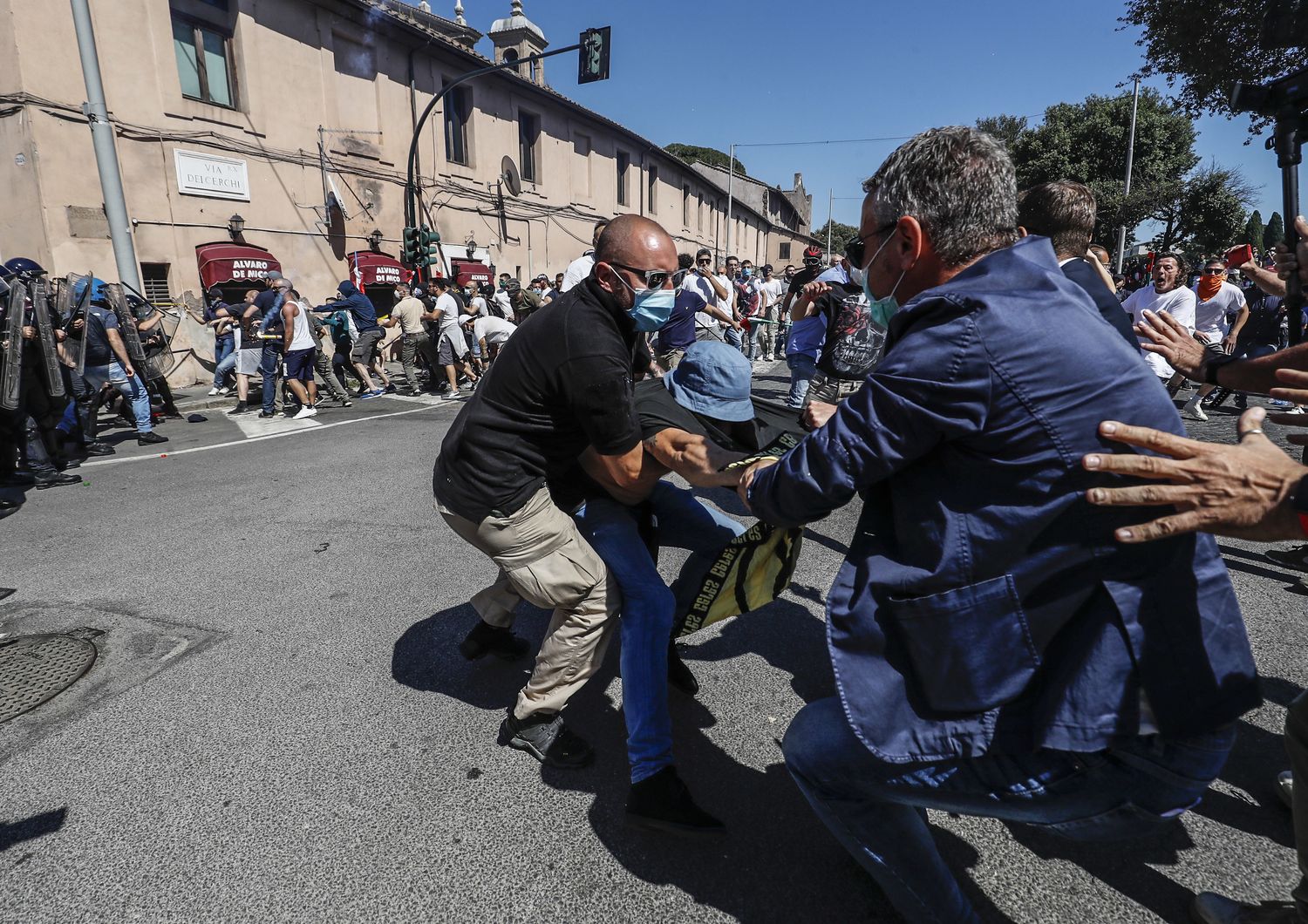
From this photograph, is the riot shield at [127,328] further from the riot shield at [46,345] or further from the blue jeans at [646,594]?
the blue jeans at [646,594]

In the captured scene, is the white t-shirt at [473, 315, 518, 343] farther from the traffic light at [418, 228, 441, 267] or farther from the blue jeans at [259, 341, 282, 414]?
the traffic light at [418, 228, 441, 267]

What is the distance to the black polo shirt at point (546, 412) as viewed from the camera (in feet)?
7.25

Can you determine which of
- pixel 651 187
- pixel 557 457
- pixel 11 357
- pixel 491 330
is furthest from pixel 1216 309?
pixel 651 187

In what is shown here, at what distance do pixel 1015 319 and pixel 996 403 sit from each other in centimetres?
15

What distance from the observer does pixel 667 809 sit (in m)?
2.15

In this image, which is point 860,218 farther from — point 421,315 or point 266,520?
point 421,315

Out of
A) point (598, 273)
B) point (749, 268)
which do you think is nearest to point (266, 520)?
point (598, 273)

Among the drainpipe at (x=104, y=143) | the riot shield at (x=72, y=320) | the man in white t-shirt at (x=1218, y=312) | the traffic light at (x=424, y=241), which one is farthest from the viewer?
the traffic light at (x=424, y=241)

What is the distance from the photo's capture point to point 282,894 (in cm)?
197

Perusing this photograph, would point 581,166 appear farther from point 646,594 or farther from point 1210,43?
point 646,594

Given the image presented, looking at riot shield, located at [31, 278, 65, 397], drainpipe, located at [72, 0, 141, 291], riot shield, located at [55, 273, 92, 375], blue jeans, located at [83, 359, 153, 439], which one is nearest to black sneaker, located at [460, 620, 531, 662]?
riot shield, located at [31, 278, 65, 397]

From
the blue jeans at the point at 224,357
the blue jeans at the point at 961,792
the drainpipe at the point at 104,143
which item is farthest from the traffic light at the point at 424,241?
the blue jeans at the point at 961,792

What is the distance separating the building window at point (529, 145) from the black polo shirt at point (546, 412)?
80.0ft

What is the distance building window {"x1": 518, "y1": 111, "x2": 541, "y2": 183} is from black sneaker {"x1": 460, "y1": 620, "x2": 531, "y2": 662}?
24.1 m
